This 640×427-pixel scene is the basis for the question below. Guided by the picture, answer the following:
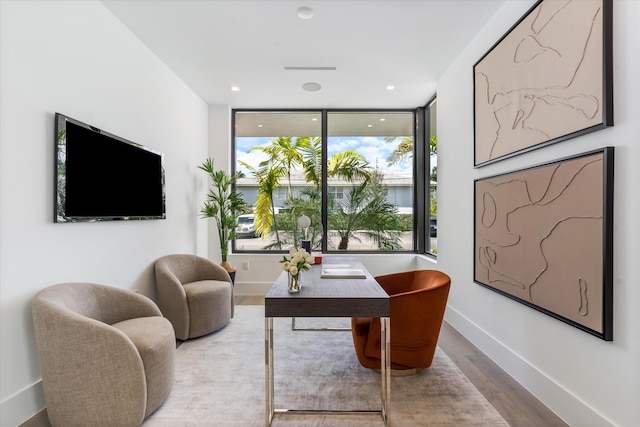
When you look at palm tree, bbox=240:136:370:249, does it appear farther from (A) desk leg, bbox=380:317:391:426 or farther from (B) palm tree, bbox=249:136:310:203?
(A) desk leg, bbox=380:317:391:426

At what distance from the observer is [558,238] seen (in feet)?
6.45

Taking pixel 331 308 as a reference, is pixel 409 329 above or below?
below

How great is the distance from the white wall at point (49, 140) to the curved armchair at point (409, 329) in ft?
6.57

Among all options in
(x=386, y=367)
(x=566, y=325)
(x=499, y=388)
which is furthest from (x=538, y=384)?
(x=386, y=367)

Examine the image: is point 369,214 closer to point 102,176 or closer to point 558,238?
point 558,238

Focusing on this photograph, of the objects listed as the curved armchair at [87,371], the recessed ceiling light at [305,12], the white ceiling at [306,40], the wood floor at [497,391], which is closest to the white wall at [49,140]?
the curved armchair at [87,371]

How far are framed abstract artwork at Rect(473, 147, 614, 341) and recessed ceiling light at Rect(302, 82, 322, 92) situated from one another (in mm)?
2400

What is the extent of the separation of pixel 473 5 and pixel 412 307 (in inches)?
90.8

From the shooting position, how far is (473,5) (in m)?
2.62

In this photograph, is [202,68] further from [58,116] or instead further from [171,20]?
[58,116]

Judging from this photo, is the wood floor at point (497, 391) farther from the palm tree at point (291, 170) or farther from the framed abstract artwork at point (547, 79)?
the palm tree at point (291, 170)

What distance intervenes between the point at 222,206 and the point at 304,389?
2889 millimetres

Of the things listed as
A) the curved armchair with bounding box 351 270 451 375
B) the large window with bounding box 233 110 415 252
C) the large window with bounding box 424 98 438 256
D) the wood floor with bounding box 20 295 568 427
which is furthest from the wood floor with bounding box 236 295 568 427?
the large window with bounding box 233 110 415 252

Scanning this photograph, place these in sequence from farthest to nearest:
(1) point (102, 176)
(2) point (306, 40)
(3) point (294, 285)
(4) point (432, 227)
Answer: (4) point (432, 227)
(2) point (306, 40)
(1) point (102, 176)
(3) point (294, 285)
